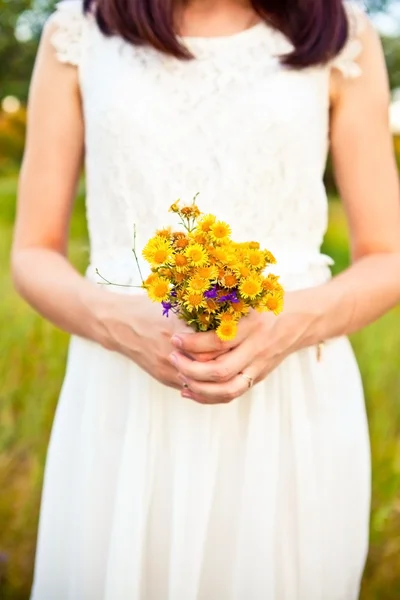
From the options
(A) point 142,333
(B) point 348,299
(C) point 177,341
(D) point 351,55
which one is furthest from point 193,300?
(D) point 351,55

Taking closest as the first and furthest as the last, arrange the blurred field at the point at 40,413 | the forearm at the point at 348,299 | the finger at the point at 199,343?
the finger at the point at 199,343 → the forearm at the point at 348,299 → the blurred field at the point at 40,413

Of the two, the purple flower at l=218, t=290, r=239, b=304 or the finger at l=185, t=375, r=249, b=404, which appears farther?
the finger at l=185, t=375, r=249, b=404

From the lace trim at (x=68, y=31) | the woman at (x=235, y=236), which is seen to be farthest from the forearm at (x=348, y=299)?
the lace trim at (x=68, y=31)

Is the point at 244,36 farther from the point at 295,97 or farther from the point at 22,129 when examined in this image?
the point at 22,129

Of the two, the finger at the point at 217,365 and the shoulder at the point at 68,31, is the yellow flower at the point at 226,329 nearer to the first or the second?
the finger at the point at 217,365

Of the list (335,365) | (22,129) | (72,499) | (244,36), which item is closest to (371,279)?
(335,365)

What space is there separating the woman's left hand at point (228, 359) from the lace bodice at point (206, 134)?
7.1 inches

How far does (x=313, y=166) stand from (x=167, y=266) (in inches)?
15.9

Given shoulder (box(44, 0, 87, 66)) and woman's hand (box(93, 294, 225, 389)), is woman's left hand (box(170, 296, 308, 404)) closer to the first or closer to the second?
woman's hand (box(93, 294, 225, 389))

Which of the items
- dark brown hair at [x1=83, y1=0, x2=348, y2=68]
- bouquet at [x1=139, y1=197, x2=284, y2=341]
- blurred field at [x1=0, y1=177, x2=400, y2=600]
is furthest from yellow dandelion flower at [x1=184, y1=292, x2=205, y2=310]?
blurred field at [x1=0, y1=177, x2=400, y2=600]

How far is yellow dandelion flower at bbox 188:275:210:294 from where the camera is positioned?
0.57 meters

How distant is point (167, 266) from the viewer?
582mm

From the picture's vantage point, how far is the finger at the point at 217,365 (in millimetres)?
702

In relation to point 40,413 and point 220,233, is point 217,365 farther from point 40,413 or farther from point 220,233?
point 40,413
